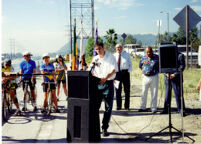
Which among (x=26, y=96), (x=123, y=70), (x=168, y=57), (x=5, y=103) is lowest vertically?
(x=5, y=103)

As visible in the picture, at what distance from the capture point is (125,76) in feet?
25.7

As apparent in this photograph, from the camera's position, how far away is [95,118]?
4941 millimetres

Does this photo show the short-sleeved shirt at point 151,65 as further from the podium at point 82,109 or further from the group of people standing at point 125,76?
the podium at point 82,109

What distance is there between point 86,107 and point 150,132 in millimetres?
1766

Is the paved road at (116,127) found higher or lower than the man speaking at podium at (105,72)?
lower

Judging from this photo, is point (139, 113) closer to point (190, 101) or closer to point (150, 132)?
point (150, 132)

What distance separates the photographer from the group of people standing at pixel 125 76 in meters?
5.27

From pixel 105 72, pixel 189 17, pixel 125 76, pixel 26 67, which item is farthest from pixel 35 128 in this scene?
pixel 189 17

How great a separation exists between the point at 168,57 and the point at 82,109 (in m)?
2.15

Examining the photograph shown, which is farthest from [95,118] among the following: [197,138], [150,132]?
[197,138]

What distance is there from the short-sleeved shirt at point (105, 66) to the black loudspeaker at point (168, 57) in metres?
1.03

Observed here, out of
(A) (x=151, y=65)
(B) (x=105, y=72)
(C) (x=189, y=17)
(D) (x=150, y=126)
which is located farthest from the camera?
(A) (x=151, y=65)

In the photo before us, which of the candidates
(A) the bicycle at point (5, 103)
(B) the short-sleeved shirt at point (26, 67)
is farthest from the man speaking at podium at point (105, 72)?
(A) the bicycle at point (5, 103)

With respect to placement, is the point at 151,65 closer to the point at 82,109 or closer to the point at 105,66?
the point at 105,66
